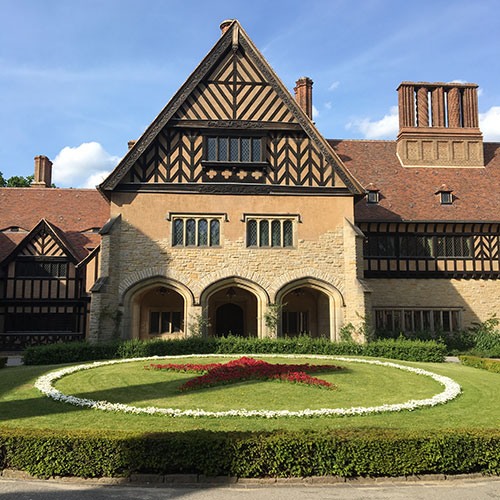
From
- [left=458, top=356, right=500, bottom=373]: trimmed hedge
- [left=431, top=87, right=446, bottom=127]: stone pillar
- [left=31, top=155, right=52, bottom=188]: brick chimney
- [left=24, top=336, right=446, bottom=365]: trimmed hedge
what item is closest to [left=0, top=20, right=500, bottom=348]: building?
→ [left=24, top=336, right=446, bottom=365]: trimmed hedge

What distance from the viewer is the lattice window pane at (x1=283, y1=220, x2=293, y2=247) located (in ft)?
67.0

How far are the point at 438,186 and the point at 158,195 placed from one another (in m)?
15.0

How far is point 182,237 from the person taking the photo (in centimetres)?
2006

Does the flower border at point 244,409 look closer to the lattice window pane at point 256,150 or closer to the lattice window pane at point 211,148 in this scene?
the lattice window pane at point 211,148

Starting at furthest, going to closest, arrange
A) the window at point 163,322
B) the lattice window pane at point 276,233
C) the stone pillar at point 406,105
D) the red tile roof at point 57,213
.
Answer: the stone pillar at point 406,105, the red tile roof at point 57,213, the window at point 163,322, the lattice window pane at point 276,233

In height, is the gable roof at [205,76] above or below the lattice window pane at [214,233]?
above

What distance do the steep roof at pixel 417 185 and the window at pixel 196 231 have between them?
299 inches

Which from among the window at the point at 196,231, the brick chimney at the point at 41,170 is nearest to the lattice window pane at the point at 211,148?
the window at the point at 196,231

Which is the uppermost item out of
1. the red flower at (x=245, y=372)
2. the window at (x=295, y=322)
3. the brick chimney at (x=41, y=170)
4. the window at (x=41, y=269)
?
the brick chimney at (x=41, y=170)

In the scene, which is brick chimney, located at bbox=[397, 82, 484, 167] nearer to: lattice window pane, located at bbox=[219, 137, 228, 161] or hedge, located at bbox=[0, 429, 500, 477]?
lattice window pane, located at bbox=[219, 137, 228, 161]

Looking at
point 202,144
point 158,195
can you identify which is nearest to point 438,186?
point 202,144

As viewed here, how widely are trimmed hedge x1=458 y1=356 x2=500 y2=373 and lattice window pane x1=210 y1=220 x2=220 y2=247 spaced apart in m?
10.6

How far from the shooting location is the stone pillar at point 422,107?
27438 mm

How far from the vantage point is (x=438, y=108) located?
→ 27531 millimetres
